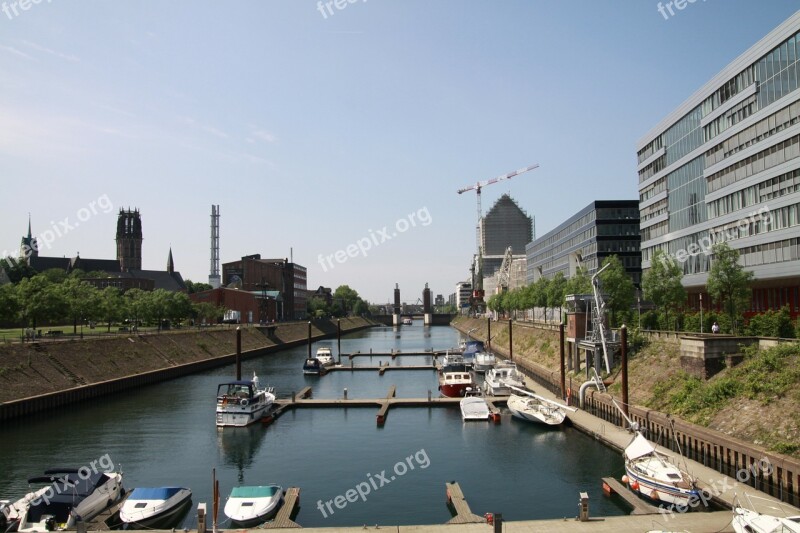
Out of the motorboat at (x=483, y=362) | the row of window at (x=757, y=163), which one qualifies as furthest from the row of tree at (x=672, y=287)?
the motorboat at (x=483, y=362)

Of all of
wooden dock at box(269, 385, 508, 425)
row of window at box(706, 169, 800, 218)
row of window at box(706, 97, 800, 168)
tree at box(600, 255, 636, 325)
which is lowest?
wooden dock at box(269, 385, 508, 425)

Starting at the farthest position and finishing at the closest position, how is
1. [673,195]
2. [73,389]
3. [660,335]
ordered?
1. [673,195]
2. [73,389]
3. [660,335]

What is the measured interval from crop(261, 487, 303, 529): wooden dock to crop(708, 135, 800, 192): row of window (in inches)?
2309

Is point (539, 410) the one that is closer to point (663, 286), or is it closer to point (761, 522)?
point (663, 286)

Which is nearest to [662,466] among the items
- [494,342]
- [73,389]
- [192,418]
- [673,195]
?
[192,418]

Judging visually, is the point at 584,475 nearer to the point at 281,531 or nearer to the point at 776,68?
the point at 281,531

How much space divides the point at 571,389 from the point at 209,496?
1592 inches

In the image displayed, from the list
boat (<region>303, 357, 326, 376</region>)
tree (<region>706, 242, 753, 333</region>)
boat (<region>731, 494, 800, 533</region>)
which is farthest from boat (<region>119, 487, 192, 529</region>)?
boat (<region>303, 357, 326, 376</region>)

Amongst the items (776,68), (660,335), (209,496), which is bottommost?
(209,496)

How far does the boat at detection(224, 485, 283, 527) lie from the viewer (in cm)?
3244

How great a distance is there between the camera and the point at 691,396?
4559 centimetres

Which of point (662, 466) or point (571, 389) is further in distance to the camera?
point (571, 389)

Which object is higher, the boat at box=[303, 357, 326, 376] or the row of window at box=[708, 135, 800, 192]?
the row of window at box=[708, 135, 800, 192]

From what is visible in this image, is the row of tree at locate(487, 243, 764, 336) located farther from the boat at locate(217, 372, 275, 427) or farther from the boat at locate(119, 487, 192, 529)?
the boat at locate(119, 487, 192, 529)
